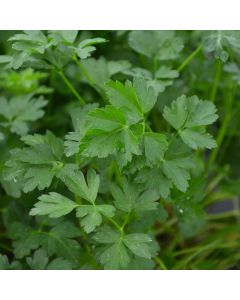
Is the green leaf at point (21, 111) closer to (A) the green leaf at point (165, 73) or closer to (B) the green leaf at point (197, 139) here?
(A) the green leaf at point (165, 73)

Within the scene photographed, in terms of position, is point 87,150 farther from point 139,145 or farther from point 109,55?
point 109,55

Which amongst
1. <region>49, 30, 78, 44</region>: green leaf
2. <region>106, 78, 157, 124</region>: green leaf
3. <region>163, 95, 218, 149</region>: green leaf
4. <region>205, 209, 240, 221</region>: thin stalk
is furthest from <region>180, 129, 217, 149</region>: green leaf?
<region>205, 209, 240, 221</region>: thin stalk

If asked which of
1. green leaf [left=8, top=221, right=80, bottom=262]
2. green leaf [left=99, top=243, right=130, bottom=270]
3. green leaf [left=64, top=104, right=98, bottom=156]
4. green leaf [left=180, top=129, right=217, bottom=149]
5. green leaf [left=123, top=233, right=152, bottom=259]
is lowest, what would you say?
green leaf [left=8, top=221, right=80, bottom=262]

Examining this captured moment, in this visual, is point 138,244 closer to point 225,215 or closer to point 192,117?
point 192,117

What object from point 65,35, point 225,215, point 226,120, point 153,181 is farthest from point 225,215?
point 65,35

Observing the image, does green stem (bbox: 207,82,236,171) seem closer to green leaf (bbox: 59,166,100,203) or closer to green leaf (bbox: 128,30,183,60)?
green leaf (bbox: 128,30,183,60)

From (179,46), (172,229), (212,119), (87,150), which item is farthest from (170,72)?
(172,229)
